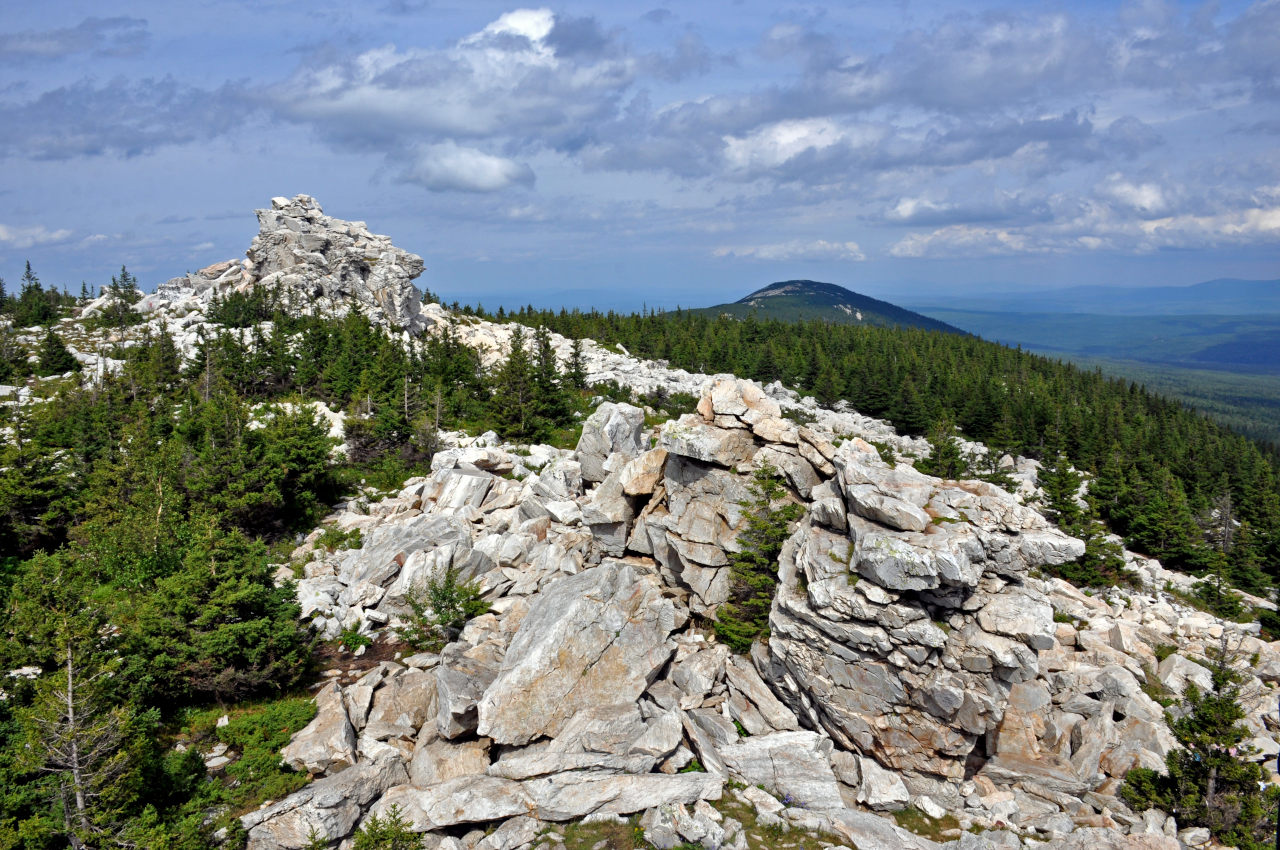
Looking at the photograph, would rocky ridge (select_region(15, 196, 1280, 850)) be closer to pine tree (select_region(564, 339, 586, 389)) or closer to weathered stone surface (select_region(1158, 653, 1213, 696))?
weathered stone surface (select_region(1158, 653, 1213, 696))

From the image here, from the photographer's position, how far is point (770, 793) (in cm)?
2044

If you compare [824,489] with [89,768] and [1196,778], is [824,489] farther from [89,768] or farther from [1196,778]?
[89,768]

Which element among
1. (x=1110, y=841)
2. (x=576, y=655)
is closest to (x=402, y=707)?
(x=576, y=655)

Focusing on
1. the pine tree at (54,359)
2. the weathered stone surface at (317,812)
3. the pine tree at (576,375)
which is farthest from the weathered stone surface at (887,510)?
the pine tree at (54,359)

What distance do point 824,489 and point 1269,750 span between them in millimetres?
19083

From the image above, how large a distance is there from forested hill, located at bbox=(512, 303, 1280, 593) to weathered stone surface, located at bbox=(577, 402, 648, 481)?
4628 centimetres

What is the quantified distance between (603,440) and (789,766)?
73.1ft

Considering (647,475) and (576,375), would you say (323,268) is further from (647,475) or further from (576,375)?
(647,475)

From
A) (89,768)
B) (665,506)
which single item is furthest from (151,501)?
(665,506)

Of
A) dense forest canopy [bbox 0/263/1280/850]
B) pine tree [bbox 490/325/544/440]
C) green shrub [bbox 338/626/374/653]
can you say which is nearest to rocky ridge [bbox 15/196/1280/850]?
green shrub [bbox 338/626/374/653]

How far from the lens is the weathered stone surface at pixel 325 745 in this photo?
64.2 feet

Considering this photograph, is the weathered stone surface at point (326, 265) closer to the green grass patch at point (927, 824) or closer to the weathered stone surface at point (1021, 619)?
the weathered stone surface at point (1021, 619)

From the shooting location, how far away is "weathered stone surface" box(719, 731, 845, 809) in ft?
66.6

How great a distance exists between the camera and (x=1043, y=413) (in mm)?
89688
